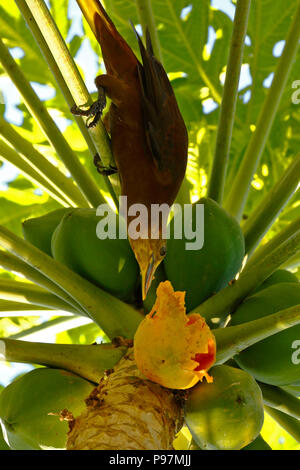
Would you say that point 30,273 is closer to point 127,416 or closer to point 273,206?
point 127,416

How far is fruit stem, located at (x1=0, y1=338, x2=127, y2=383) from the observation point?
130cm

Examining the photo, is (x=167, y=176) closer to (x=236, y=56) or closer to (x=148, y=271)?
(x=148, y=271)

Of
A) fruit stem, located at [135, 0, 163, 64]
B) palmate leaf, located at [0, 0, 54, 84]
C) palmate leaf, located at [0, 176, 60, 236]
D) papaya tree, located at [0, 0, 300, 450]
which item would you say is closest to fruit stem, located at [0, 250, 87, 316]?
papaya tree, located at [0, 0, 300, 450]

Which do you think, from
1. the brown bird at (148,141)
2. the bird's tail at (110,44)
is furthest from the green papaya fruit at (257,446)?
the bird's tail at (110,44)

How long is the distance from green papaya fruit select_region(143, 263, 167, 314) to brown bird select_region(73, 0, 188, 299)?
0.26ft

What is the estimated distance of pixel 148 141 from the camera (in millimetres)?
1735

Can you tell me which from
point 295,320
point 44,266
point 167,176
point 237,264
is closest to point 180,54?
point 167,176

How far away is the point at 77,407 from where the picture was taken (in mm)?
1287

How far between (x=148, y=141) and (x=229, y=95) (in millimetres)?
311

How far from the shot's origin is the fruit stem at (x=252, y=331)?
1138mm

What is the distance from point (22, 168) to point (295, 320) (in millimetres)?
1269

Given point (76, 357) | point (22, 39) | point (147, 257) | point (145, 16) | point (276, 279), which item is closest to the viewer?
point (76, 357)

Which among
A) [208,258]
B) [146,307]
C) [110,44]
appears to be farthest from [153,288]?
[110,44]

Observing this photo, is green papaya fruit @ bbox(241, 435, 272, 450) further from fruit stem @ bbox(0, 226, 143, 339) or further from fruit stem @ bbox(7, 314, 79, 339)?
fruit stem @ bbox(7, 314, 79, 339)
